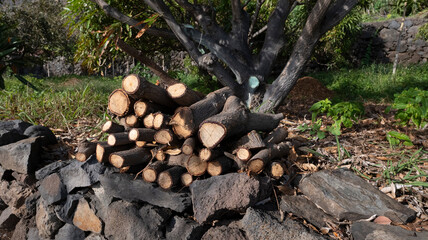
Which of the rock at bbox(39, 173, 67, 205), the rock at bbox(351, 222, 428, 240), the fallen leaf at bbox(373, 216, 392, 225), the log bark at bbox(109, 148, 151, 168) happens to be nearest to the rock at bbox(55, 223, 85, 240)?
the rock at bbox(39, 173, 67, 205)

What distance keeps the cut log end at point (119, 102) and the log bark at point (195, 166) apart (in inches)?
24.0

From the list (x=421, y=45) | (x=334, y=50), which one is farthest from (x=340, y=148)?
(x=421, y=45)

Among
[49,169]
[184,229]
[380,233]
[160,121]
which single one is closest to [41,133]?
[49,169]

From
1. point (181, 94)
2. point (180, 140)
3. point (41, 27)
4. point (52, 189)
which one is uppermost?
point (181, 94)

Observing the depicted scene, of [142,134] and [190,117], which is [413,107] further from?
[142,134]

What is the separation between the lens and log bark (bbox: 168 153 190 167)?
83.5 inches

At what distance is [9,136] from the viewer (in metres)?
2.88

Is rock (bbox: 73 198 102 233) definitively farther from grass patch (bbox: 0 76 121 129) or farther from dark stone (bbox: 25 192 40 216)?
grass patch (bbox: 0 76 121 129)

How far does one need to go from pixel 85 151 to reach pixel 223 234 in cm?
123

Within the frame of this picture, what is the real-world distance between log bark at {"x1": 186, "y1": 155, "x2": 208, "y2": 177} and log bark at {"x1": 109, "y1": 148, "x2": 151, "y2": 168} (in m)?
0.38

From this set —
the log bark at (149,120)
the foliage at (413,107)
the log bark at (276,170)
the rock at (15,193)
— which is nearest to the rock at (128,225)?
the log bark at (149,120)

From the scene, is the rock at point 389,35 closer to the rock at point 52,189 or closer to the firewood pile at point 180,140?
the firewood pile at point 180,140

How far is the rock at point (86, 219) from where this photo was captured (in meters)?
2.33

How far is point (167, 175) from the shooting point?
201cm
